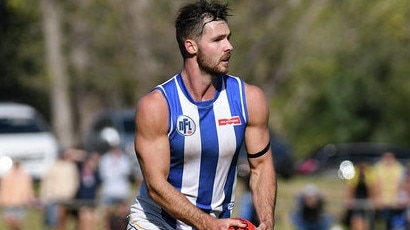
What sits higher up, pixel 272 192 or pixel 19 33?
pixel 19 33

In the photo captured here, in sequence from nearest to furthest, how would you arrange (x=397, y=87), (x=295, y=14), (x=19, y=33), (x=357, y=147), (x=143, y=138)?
(x=143, y=138)
(x=295, y=14)
(x=357, y=147)
(x=19, y=33)
(x=397, y=87)

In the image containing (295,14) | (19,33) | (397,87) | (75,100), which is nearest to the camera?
Result: (295,14)

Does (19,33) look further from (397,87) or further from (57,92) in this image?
(397,87)

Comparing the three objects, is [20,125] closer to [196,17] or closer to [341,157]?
[341,157]

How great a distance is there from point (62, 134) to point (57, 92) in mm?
1600

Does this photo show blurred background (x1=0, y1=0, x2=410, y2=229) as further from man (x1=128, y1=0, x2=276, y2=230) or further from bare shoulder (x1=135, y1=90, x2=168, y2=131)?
bare shoulder (x1=135, y1=90, x2=168, y2=131)

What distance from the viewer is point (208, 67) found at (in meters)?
7.49

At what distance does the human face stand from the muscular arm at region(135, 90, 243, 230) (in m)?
0.35

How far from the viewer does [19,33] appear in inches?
1656

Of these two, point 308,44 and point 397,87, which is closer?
point 308,44

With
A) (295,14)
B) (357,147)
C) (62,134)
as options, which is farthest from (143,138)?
(62,134)

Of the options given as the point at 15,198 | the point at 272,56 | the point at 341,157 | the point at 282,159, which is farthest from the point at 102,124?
the point at 15,198

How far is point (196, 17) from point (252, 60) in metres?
27.1

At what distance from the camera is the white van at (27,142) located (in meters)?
29.3
